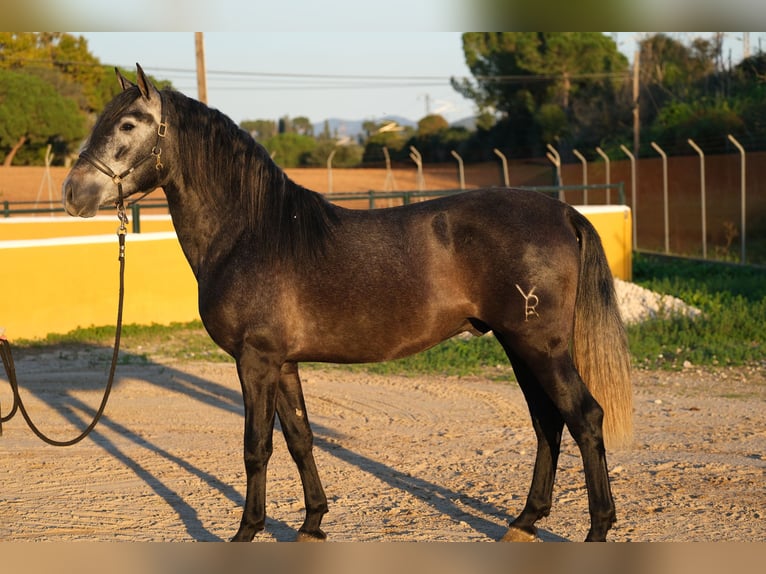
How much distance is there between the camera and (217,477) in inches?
215

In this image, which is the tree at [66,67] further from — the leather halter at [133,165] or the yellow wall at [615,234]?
the leather halter at [133,165]

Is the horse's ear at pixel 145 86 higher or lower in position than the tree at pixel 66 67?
lower

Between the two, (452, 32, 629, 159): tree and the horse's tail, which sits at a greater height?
(452, 32, 629, 159): tree

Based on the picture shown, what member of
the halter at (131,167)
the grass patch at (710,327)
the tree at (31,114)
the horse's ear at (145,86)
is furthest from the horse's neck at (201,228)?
the tree at (31,114)

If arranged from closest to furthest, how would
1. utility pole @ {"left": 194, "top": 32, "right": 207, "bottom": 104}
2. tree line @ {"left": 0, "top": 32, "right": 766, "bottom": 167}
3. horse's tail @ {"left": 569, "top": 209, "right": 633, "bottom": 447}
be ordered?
1. horse's tail @ {"left": 569, "top": 209, "right": 633, "bottom": 447}
2. utility pole @ {"left": 194, "top": 32, "right": 207, "bottom": 104}
3. tree line @ {"left": 0, "top": 32, "right": 766, "bottom": 167}

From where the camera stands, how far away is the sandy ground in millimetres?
4488

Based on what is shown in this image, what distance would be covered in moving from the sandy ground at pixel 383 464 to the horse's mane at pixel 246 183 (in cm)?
147

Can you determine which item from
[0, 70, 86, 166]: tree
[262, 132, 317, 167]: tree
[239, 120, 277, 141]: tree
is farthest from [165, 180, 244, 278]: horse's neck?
[239, 120, 277, 141]: tree

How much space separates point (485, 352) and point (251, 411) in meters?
5.67

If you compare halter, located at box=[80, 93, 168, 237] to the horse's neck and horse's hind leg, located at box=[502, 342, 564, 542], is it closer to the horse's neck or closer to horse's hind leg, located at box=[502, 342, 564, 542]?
the horse's neck

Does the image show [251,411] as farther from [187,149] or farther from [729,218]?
[729,218]

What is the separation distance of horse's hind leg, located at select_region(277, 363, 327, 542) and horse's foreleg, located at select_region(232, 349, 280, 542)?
0.18 metres

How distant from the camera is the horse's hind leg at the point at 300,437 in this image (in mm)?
4344

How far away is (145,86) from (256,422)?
1.62 m
